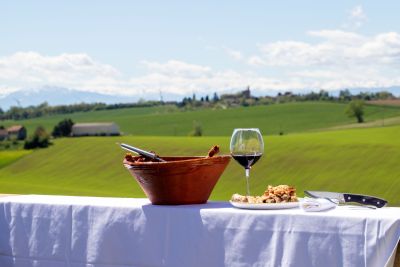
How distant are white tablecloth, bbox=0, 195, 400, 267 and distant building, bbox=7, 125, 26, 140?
75232mm

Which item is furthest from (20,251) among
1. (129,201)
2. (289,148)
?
(289,148)

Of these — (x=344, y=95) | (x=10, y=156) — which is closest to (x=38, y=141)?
(x=10, y=156)

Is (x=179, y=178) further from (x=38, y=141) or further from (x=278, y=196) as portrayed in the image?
→ (x=38, y=141)

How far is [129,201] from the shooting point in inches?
139

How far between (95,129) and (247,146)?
76533 millimetres

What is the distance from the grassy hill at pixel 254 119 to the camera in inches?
2805

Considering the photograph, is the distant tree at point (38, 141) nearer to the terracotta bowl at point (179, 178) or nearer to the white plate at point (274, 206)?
the terracotta bowl at point (179, 178)

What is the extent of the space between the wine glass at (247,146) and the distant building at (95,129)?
72555mm

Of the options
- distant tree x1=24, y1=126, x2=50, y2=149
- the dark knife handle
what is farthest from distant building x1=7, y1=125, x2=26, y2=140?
the dark knife handle

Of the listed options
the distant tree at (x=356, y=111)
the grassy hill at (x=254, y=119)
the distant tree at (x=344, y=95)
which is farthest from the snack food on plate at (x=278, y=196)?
the distant tree at (x=344, y=95)

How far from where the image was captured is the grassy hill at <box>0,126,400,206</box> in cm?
4278

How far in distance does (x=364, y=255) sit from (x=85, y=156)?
183 feet

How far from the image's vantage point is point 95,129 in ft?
259

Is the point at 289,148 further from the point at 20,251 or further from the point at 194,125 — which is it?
the point at 20,251
